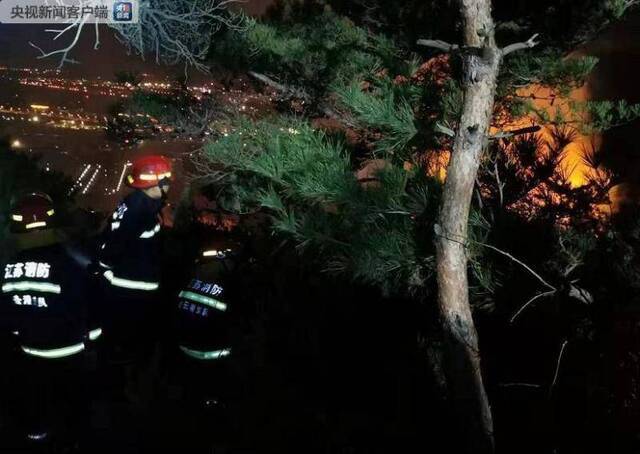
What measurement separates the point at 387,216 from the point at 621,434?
164 centimetres

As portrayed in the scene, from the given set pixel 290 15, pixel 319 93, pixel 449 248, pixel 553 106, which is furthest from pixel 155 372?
pixel 553 106

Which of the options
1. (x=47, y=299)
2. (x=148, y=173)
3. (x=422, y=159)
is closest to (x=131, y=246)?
(x=148, y=173)

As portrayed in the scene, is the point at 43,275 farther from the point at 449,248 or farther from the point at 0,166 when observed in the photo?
the point at 0,166

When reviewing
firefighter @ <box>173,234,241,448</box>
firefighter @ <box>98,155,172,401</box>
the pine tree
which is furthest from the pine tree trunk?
firefighter @ <box>98,155,172,401</box>

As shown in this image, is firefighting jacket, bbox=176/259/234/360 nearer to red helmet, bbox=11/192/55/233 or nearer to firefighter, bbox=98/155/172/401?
firefighter, bbox=98/155/172/401

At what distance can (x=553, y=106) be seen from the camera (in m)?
4.87

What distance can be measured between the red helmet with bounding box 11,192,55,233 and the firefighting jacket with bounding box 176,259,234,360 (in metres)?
1.07

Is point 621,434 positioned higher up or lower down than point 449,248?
lower down

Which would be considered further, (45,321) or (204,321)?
(204,321)

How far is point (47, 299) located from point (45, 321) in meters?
0.17

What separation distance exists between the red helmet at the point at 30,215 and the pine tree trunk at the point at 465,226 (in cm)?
275

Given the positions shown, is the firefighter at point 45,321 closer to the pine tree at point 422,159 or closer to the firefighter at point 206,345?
the firefighter at point 206,345

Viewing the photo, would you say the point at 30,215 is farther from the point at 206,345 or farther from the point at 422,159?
the point at 422,159

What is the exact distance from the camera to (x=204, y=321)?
4.02 m
